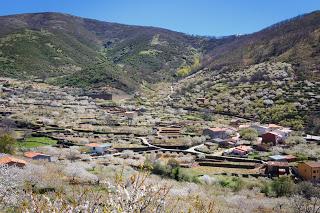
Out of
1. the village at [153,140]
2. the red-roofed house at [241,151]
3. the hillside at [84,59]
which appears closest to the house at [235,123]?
the village at [153,140]

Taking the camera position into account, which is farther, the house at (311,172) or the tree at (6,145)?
the tree at (6,145)

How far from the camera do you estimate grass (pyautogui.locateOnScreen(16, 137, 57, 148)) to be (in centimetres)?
3947

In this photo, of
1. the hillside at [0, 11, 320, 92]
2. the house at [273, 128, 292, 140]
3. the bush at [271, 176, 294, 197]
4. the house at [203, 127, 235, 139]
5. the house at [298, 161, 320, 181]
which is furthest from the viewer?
the hillside at [0, 11, 320, 92]

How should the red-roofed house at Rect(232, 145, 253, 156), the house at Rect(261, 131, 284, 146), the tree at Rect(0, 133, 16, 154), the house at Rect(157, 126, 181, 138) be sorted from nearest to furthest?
the tree at Rect(0, 133, 16, 154), the red-roofed house at Rect(232, 145, 253, 156), the house at Rect(261, 131, 284, 146), the house at Rect(157, 126, 181, 138)

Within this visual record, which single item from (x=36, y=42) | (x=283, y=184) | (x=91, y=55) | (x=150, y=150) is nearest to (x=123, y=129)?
(x=150, y=150)

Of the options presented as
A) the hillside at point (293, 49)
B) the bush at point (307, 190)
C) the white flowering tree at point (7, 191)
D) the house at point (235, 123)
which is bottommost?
the bush at point (307, 190)

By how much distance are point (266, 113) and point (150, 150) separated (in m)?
25.7

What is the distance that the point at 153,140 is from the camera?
45.2m

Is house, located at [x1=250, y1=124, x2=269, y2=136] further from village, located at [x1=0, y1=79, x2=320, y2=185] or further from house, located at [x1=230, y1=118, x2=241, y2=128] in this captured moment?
house, located at [x1=230, y1=118, x2=241, y2=128]

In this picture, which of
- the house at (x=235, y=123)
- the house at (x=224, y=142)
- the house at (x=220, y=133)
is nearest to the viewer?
the house at (x=224, y=142)

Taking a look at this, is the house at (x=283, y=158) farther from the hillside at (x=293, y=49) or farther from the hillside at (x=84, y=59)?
the hillside at (x=84, y=59)

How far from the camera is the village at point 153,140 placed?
32.1 m

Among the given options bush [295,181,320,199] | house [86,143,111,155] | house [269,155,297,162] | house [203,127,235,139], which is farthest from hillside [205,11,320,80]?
bush [295,181,320,199]

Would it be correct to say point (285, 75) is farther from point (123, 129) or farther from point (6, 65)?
point (6, 65)
